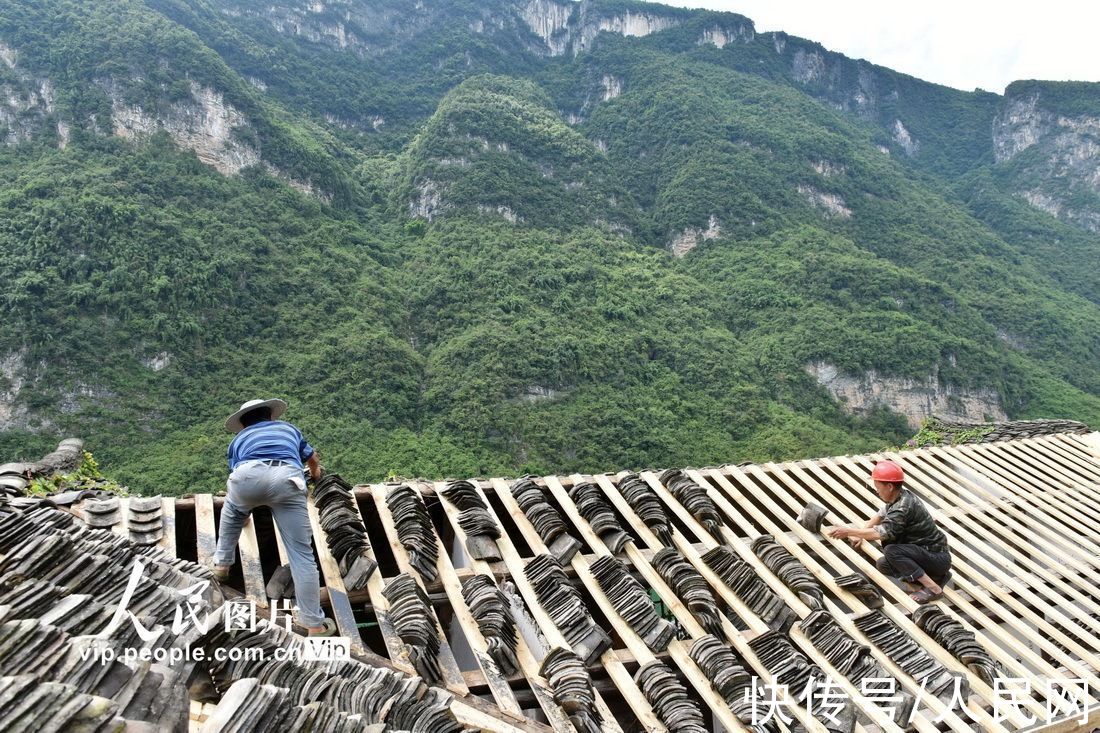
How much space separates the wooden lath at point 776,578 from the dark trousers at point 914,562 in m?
0.14

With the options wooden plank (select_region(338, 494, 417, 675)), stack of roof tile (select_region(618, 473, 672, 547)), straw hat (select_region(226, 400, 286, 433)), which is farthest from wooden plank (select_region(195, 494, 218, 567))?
stack of roof tile (select_region(618, 473, 672, 547))

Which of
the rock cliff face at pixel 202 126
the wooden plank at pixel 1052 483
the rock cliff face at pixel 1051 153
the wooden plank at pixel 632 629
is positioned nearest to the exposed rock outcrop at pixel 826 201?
the rock cliff face at pixel 1051 153

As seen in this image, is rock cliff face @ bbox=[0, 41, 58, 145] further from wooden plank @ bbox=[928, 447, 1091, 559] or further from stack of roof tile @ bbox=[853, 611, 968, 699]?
stack of roof tile @ bbox=[853, 611, 968, 699]

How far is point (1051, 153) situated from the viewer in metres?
110

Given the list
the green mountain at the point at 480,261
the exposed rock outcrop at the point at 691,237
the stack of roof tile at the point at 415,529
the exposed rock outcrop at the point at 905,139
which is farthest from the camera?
the exposed rock outcrop at the point at 905,139

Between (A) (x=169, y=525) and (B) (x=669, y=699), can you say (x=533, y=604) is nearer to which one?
Answer: (B) (x=669, y=699)

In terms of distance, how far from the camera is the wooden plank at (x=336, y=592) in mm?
3240

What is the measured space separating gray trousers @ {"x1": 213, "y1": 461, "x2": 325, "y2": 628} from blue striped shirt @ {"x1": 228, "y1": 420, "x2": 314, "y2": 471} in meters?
0.08

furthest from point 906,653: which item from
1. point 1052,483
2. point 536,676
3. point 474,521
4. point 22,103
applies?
point 22,103

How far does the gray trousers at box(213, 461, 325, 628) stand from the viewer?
3.39 meters

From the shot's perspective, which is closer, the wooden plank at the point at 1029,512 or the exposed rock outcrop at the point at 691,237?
the wooden plank at the point at 1029,512

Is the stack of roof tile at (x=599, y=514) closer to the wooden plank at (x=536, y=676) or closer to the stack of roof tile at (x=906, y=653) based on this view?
the wooden plank at (x=536, y=676)

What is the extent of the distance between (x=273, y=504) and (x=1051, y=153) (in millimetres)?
137552

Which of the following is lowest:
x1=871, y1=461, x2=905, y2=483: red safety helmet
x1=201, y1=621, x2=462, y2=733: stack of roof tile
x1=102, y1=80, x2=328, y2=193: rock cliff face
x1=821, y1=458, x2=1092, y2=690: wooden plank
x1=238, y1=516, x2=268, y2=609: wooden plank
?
x1=102, y1=80, x2=328, y2=193: rock cliff face
